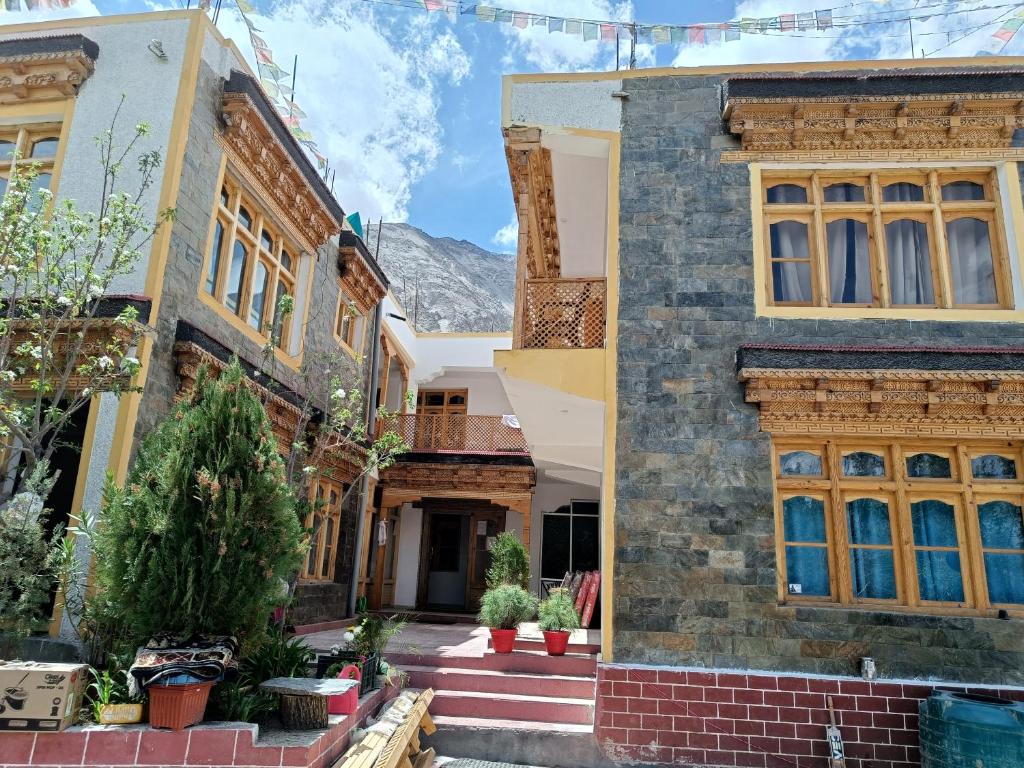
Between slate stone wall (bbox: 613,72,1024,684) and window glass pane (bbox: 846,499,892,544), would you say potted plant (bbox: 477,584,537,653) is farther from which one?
window glass pane (bbox: 846,499,892,544)

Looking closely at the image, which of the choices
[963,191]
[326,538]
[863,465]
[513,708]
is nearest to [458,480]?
[326,538]

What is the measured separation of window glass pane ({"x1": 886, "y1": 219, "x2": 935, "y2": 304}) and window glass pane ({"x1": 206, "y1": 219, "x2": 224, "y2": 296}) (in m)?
7.83

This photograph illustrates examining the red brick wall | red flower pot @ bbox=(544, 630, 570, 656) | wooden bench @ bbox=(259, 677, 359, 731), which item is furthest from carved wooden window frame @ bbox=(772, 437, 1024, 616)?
wooden bench @ bbox=(259, 677, 359, 731)

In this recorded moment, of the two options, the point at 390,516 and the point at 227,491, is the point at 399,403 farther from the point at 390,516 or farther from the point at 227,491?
the point at 227,491

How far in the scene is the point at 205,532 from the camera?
5.41 m

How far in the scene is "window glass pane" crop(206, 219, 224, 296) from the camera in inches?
357

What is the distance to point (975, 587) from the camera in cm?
725

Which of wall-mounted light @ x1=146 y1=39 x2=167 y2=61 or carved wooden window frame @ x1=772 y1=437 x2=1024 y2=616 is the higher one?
wall-mounted light @ x1=146 y1=39 x2=167 y2=61

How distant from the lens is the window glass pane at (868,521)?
7.48 m

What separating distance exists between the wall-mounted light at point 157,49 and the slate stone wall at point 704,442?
531 cm

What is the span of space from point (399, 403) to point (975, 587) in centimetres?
1384

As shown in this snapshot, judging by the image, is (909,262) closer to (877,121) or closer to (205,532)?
(877,121)

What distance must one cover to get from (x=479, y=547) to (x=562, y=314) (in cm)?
1067

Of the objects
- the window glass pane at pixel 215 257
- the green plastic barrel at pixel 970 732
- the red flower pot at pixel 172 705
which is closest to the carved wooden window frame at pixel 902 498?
the green plastic barrel at pixel 970 732
